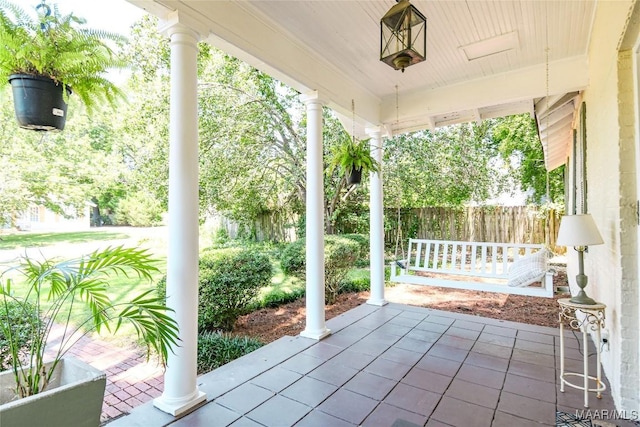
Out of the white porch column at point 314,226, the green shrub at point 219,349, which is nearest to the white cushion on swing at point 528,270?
the white porch column at point 314,226

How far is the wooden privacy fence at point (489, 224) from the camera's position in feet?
25.1

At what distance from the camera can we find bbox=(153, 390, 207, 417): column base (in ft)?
6.39

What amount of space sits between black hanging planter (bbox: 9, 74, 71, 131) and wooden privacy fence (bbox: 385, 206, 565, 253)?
6699 millimetres

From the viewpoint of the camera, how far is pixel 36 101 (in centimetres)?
151

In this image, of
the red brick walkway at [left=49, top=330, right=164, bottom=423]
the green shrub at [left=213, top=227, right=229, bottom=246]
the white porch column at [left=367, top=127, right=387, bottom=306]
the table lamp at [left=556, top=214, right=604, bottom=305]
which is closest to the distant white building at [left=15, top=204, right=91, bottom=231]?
the red brick walkway at [left=49, top=330, right=164, bottom=423]

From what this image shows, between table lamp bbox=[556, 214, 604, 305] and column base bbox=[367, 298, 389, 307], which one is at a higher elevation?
table lamp bbox=[556, 214, 604, 305]

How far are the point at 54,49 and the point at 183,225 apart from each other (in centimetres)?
105

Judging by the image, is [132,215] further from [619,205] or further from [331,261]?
[619,205]

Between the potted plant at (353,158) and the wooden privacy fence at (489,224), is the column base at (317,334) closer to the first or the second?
the potted plant at (353,158)

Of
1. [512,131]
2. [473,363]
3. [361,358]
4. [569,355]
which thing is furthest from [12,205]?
[512,131]

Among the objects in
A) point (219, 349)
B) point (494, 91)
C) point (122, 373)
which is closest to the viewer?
point (122, 373)

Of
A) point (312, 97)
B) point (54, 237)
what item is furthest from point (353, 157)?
point (54, 237)

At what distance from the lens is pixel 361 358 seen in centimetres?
277

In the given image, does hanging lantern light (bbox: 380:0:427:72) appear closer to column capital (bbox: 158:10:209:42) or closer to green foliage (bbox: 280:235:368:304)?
column capital (bbox: 158:10:209:42)
